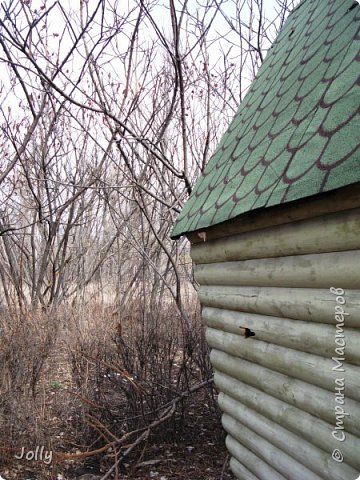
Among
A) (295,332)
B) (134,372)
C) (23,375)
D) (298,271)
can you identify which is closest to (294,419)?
(295,332)

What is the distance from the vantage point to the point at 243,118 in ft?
11.3

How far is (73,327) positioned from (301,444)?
4866mm

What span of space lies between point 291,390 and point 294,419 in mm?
142

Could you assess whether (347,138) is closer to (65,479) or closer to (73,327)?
(65,479)

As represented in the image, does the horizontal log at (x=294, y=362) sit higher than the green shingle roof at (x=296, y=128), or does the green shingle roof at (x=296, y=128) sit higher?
the green shingle roof at (x=296, y=128)

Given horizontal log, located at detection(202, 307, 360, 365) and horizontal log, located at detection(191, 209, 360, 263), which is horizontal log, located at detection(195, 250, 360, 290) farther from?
horizontal log, located at detection(202, 307, 360, 365)

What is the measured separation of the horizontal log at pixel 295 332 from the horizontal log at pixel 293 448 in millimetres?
434

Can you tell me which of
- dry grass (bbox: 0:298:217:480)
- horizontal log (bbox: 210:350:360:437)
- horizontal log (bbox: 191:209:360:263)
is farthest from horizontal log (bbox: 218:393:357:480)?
dry grass (bbox: 0:298:217:480)

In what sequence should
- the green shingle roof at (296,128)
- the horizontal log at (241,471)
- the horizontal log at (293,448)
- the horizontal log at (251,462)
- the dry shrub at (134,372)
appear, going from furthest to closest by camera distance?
the dry shrub at (134,372), the horizontal log at (241,471), the horizontal log at (251,462), the horizontal log at (293,448), the green shingle roof at (296,128)

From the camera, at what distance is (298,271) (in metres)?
2.19

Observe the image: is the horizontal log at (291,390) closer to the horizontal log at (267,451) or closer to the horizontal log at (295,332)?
the horizontal log at (295,332)

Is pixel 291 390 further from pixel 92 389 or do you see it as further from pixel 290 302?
pixel 92 389

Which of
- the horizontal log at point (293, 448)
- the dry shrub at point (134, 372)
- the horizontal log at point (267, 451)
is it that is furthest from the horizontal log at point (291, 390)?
the dry shrub at point (134, 372)

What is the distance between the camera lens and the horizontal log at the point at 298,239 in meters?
1.89
